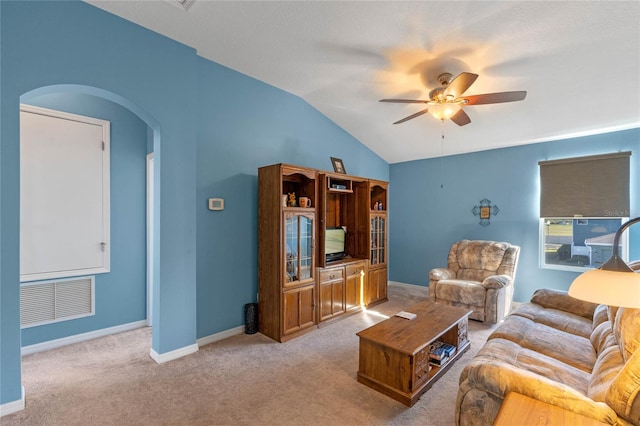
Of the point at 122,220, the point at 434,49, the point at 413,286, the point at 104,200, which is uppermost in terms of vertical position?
the point at 434,49

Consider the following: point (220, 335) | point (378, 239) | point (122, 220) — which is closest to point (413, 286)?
point (378, 239)

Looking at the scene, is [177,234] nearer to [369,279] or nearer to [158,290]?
[158,290]

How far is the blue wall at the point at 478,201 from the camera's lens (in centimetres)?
414

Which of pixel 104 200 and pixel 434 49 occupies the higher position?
pixel 434 49

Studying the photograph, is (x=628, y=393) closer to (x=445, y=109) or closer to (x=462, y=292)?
(x=445, y=109)

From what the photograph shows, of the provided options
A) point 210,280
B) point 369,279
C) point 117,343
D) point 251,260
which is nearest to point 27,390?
point 117,343

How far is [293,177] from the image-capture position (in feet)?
12.7

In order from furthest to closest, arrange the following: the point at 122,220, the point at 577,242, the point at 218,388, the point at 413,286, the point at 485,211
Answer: the point at 413,286, the point at 485,211, the point at 577,242, the point at 122,220, the point at 218,388

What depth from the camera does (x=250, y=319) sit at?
3455 mm

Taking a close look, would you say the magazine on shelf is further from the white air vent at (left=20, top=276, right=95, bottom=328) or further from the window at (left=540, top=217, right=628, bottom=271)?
the white air vent at (left=20, top=276, right=95, bottom=328)

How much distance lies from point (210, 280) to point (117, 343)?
1.20m

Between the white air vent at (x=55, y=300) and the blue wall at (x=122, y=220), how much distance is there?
8cm

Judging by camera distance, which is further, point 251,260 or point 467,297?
point 467,297

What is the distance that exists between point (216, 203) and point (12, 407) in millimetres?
2197
